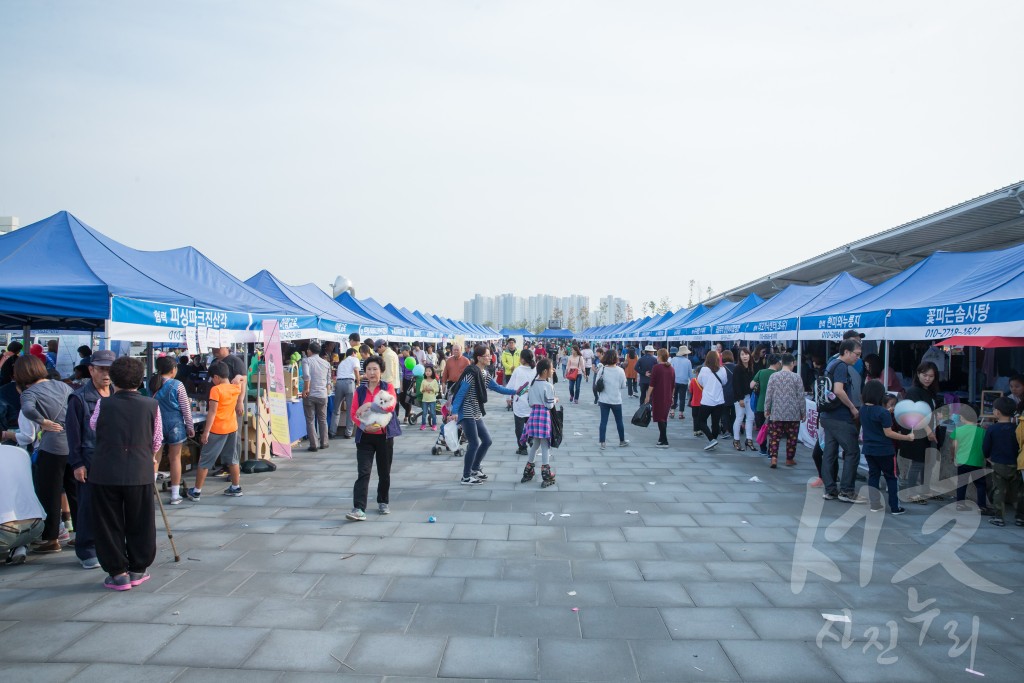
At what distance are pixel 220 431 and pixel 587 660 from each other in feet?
16.2

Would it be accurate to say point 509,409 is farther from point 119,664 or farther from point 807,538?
point 119,664

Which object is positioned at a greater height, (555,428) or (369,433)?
(369,433)

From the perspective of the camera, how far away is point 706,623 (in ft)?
11.8

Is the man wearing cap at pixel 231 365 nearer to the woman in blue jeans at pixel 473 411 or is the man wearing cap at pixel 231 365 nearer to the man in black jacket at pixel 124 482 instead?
the woman in blue jeans at pixel 473 411

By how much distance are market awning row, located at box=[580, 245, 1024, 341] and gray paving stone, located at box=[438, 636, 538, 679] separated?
5.32 meters

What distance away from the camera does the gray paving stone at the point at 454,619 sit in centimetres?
350

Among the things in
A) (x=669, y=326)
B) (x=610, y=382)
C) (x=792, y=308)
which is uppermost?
(x=792, y=308)

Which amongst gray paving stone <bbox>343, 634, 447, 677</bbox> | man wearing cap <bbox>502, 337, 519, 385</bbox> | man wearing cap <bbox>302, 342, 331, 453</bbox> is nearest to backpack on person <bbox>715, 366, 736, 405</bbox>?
man wearing cap <bbox>502, 337, 519, 385</bbox>

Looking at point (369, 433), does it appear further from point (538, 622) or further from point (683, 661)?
point (683, 661)

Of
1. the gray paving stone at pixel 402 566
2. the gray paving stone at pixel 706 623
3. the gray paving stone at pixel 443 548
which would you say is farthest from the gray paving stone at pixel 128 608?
the gray paving stone at pixel 706 623

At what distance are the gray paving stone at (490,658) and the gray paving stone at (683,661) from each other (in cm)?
59

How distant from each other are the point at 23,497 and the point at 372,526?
2620mm

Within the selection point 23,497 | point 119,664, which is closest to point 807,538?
point 119,664

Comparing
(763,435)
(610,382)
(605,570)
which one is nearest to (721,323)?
(763,435)
